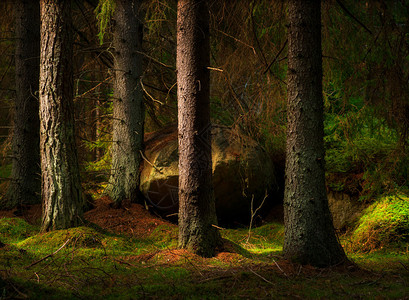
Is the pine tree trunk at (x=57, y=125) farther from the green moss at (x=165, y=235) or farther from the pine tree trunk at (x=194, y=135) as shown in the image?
the pine tree trunk at (x=194, y=135)

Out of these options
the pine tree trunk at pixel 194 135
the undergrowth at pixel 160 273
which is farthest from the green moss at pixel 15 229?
the pine tree trunk at pixel 194 135

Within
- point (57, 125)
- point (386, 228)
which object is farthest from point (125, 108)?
point (386, 228)

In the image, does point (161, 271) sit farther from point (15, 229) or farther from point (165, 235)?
point (15, 229)

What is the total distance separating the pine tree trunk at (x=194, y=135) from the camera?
5.54m

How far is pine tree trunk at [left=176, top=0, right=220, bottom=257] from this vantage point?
5.54 m

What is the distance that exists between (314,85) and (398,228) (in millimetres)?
3526

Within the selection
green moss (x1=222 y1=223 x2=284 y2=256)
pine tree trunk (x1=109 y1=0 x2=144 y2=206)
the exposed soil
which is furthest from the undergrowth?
pine tree trunk (x1=109 y1=0 x2=144 y2=206)

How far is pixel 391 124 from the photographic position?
5605 millimetres

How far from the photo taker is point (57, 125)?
6.24m

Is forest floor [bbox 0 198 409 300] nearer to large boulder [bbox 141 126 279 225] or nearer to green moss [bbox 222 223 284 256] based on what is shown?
green moss [bbox 222 223 284 256]

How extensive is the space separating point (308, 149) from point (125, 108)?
4.77 m

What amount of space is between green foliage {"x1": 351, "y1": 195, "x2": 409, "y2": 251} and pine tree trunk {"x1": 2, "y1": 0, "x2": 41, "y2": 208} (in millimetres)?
7155

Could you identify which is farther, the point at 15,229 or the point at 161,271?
the point at 15,229

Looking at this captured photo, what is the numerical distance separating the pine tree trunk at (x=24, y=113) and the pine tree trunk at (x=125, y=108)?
2031 mm
